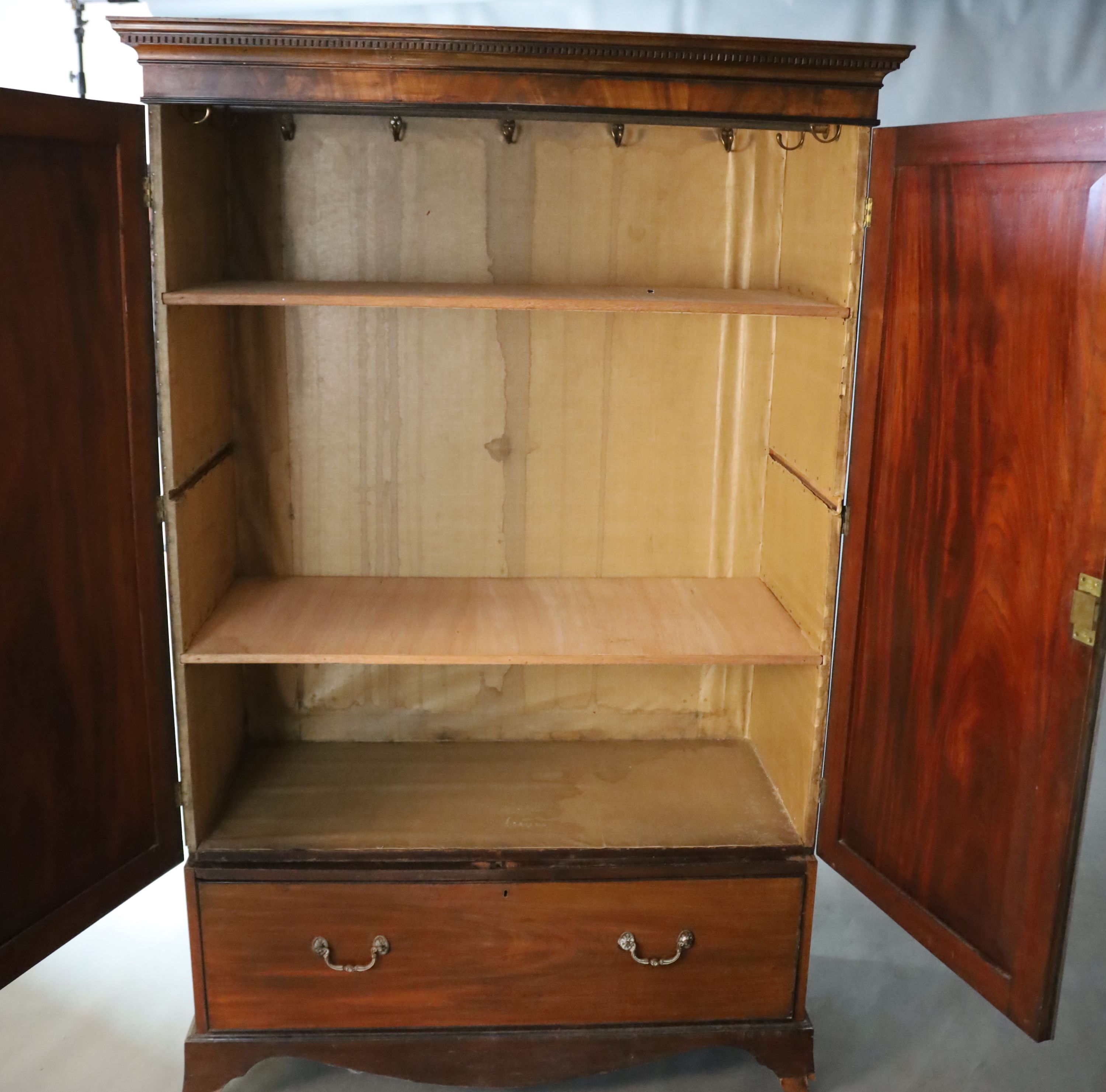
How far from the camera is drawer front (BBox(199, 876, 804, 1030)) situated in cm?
206

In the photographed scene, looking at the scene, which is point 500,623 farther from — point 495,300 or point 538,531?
point 495,300

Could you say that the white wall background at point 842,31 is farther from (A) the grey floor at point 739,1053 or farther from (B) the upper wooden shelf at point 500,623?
(A) the grey floor at point 739,1053

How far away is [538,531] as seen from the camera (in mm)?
2373

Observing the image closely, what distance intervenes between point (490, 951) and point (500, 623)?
1.93ft

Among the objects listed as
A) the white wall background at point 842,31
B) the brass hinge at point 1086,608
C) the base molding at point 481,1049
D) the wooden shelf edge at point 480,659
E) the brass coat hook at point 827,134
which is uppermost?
the white wall background at point 842,31

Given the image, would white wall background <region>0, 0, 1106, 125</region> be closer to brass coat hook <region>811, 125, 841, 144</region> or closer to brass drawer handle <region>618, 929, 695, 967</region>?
brass coat hook <region>811, 125, 841, 144</region>

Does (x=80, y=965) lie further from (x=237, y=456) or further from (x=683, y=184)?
(x=683, y=184)

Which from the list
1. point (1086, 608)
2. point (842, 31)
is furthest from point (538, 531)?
point (842, 31)

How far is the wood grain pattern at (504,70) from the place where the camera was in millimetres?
1693

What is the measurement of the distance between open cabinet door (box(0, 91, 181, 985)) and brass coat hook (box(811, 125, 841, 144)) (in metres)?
1.08

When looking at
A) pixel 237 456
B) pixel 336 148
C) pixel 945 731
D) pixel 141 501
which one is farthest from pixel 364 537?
pixel 945 731

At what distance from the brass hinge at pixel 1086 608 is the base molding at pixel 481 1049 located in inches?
39.4

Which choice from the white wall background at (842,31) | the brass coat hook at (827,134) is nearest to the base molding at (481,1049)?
the brass coat hook at (827,134)

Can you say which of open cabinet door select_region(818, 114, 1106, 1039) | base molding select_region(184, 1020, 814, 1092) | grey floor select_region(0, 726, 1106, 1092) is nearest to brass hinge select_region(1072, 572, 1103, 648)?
open cabinet door select_region(818, 114, 1106, 1039)
